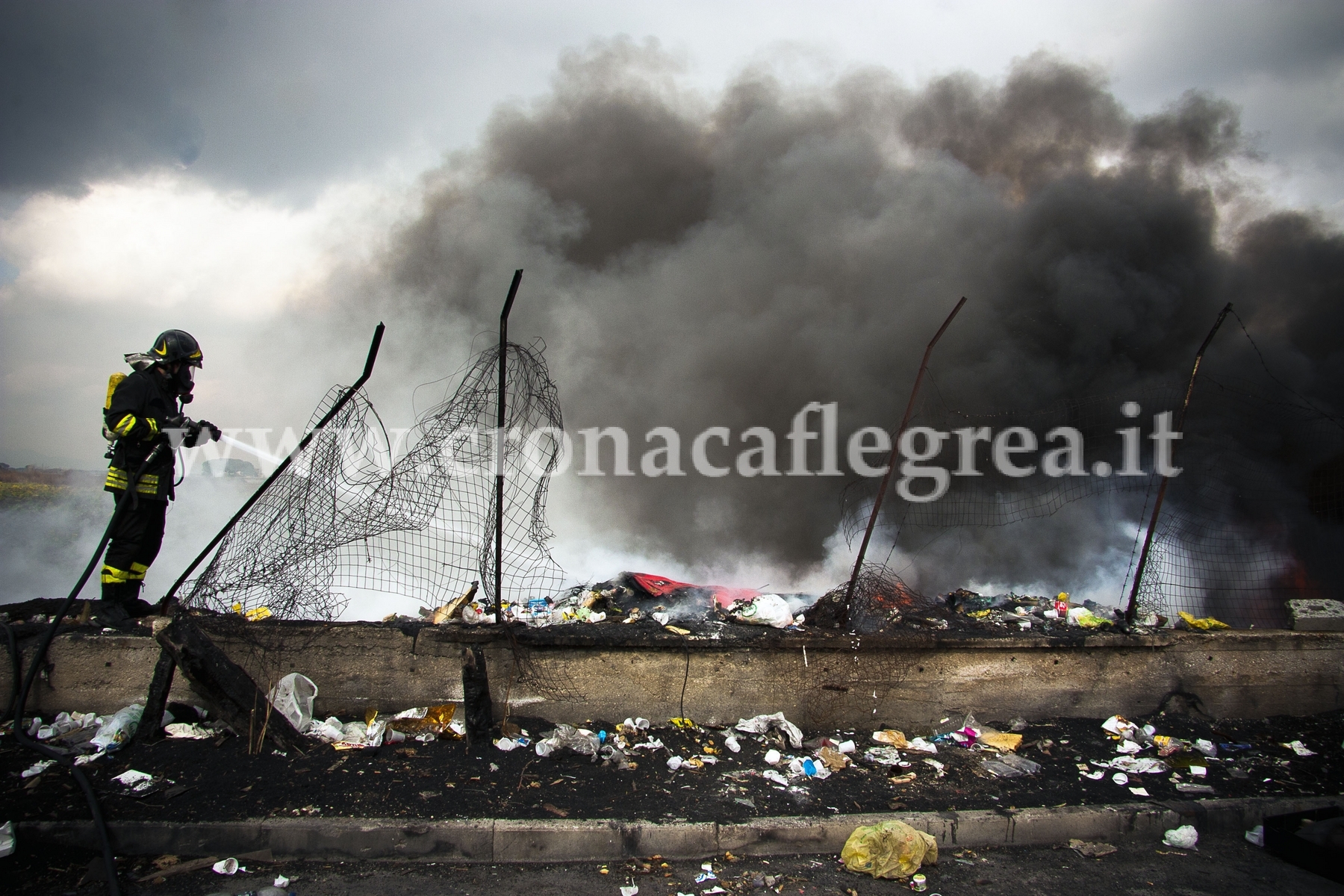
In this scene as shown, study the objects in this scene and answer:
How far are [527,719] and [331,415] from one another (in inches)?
75.0

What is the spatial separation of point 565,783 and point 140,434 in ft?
9.65

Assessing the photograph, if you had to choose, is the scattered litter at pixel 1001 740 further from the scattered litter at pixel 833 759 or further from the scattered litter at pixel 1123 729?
the scattered litter at pixel 833 759

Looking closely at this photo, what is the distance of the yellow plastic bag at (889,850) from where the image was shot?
2580 millimetres

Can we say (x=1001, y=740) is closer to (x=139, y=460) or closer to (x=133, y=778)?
(x=133, y=778)

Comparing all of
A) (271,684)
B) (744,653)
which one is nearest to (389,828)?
(271,684)

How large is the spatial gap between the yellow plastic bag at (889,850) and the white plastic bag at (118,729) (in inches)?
128

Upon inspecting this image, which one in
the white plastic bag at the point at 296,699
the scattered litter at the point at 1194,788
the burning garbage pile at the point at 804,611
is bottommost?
the scattered litter at the point at 1194,788

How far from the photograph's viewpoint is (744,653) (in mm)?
3635

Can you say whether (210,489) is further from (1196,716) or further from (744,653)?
(1196,716)

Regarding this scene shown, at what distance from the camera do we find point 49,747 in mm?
2904

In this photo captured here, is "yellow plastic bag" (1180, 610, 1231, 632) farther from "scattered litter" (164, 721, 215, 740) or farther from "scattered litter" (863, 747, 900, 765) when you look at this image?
"scattered litter" (164, 721, 215, 740)

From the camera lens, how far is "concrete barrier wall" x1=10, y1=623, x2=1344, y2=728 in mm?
3467

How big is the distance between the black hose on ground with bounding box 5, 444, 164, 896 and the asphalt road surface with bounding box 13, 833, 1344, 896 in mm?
156

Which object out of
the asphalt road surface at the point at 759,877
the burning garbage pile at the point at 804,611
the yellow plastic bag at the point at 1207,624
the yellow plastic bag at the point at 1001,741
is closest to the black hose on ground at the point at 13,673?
the asphalt road surface at the point at 759,877
